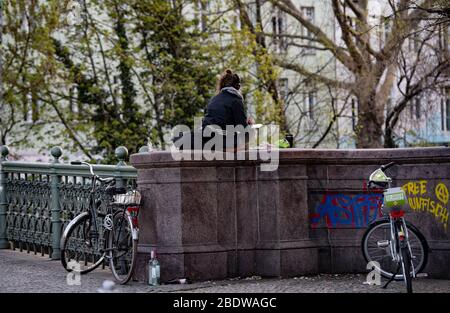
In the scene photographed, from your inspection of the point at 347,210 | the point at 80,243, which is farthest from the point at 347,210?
the point at 80,243

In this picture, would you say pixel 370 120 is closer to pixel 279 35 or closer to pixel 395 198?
pixel 279 35

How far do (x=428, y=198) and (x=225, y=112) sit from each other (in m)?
2.52

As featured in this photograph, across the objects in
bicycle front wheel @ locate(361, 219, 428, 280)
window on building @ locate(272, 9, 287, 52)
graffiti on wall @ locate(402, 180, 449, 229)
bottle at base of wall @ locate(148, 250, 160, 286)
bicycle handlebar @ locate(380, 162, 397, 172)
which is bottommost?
bottle at base of wall @ locate(148, 250, 160, 286)

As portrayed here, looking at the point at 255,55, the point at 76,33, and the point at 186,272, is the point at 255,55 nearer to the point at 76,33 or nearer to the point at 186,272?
the point at 76,33

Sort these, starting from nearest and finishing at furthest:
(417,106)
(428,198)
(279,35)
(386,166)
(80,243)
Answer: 1. (386,166)
2. (428,198)
3. (80,243)
4. (417,106)
5. (279,35)

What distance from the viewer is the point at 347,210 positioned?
1119cm

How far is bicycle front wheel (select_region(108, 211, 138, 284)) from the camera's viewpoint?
35.4ft

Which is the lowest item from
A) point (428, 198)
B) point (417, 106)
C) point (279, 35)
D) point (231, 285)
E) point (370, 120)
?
point (231, 285)

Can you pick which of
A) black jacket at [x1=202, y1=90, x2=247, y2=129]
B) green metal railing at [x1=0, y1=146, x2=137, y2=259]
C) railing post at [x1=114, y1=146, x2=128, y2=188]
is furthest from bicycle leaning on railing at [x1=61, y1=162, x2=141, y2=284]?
black jacket at [x1=202, y1=90, x2=247, y2=129]

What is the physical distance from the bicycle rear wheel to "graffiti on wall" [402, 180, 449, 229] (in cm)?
362

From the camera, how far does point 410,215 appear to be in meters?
10.9

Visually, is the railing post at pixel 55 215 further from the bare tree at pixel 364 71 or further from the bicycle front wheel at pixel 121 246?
the bare tree at pixel 364 71

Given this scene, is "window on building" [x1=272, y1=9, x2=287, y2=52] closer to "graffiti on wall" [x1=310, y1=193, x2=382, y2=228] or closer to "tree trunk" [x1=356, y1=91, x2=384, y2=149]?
"tree trunk" [x1=356, y1=91, x2=384, y2=149]

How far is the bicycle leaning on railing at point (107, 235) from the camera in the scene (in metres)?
10.7
